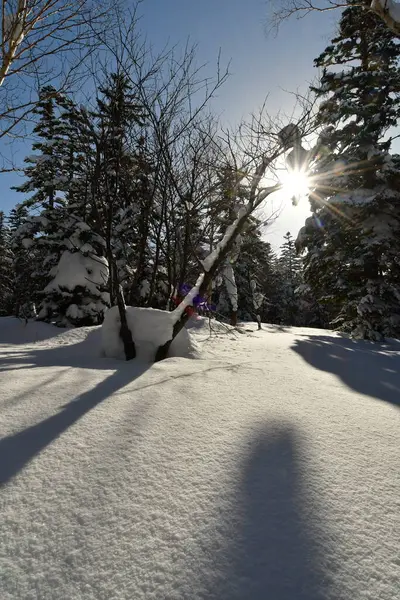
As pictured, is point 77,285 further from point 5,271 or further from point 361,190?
point 5,271

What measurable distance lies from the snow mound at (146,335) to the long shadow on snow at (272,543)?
8.75ft

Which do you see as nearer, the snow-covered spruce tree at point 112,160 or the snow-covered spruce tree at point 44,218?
the snow-covered spruce tree at point 112,160

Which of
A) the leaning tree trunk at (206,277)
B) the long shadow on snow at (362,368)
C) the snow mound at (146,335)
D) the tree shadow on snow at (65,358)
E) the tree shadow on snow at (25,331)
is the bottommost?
the tree shadow on snow at (25,331)

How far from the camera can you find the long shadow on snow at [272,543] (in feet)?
2.54

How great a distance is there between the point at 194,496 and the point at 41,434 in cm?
89

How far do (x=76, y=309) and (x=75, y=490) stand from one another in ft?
33.5

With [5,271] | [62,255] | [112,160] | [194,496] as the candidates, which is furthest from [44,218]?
[5,271]

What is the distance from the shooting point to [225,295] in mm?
20109

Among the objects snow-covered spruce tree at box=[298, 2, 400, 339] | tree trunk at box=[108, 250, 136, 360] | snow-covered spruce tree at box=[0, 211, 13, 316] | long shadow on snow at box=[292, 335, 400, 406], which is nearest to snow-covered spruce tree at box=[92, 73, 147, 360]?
tree trunk at box=[108, 250, 136, 360]

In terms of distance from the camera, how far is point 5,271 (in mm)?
24312

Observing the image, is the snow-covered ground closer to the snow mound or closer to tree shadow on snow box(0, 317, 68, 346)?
the snow mound

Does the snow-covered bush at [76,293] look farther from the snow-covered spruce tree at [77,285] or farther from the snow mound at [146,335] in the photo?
the snow mound at [146,335]

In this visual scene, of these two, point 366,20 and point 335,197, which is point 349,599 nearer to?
point 335,197

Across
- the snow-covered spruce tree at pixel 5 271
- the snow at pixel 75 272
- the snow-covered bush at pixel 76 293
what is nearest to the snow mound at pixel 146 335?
the snow at pixel 75 272
